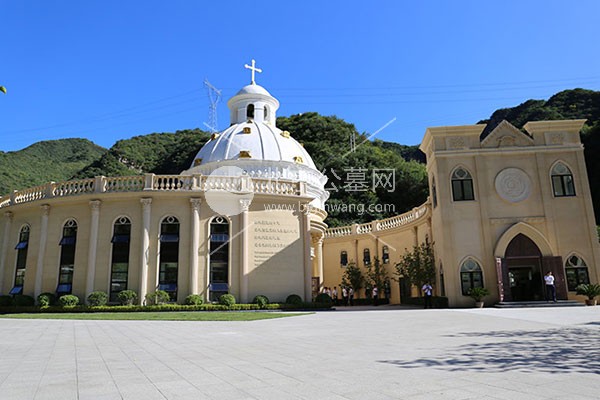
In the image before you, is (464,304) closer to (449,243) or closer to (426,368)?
(449,243)

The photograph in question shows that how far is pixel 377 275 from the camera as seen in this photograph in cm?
3628

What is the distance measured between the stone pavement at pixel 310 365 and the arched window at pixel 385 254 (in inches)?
1016

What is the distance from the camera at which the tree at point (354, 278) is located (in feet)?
122

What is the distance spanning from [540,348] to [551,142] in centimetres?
2177

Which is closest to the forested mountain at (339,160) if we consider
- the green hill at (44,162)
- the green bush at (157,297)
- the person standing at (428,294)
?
the green hill at (44,162)

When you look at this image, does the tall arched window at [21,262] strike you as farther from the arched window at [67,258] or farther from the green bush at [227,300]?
the green bush at [227,300]

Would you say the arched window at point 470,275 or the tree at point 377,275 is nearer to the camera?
the arched window at point 470,275

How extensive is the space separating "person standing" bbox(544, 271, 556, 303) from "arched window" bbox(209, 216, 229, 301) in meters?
16.4

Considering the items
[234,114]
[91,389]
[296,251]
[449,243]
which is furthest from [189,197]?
[234,114]

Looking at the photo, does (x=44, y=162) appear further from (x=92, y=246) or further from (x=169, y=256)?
(x=169, y=256)

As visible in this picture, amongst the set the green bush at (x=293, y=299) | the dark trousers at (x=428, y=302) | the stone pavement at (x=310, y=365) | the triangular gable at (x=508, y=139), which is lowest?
the stone pavement at (x=310, y=365)

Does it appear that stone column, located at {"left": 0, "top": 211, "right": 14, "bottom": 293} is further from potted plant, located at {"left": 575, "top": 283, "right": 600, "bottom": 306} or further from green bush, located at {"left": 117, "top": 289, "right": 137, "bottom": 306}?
potted plant, located at {"left": 575, "top": 283, "right": 600, "bottom": 306}

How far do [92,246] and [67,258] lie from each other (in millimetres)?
1998

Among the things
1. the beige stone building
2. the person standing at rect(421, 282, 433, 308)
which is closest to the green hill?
the beige stone building
